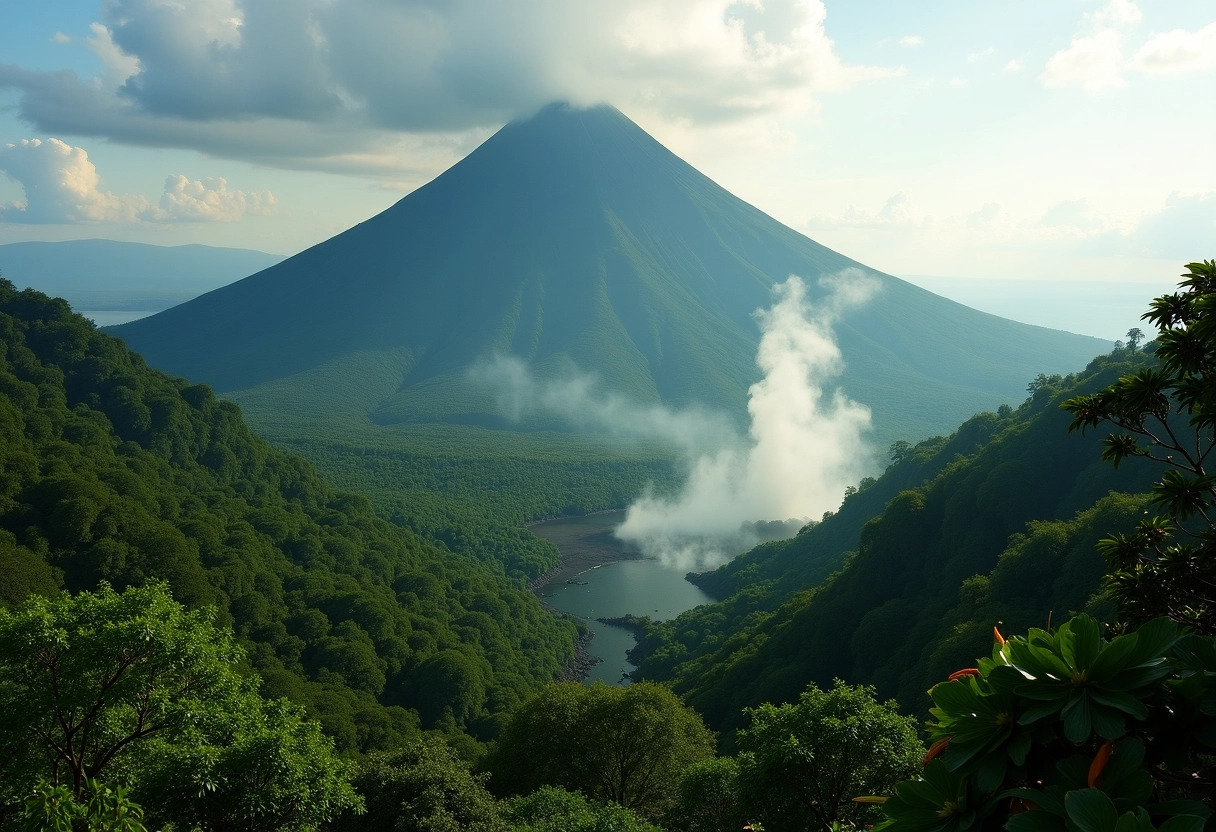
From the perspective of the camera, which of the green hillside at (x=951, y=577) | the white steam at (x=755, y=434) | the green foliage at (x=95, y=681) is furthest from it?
the white steam at (x=755, y=434)

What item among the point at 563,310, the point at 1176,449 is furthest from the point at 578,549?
the point at 563,310

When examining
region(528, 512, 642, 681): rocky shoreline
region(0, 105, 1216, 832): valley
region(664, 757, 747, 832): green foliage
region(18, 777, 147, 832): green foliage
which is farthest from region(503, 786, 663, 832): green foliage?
region(528, 512, 642, 681): rocky shoreline

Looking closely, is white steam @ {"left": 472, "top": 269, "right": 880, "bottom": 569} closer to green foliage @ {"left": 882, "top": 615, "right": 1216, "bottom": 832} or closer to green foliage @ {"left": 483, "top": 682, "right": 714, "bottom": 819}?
green foliage @ {"left": 483, "top": 682, "right": 714, "bottom": 819}

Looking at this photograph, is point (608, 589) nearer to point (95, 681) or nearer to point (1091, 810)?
point (95, 681)

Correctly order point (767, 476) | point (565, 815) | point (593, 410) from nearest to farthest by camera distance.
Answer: point (565, 815), point (767, 476), point (593, 410)

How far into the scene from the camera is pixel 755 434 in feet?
388

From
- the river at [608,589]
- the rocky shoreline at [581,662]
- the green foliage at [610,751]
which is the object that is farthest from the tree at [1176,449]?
the river at [608,589]

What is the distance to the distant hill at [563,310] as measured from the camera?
141000mm

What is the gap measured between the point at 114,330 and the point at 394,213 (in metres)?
66.7

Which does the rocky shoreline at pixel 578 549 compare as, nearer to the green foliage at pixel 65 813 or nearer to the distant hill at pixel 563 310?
the distant hill at pixel 563 310

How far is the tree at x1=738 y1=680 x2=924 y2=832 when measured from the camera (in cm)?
1349

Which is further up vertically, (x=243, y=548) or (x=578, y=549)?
(x=243, y=548)

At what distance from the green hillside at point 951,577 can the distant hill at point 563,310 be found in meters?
91.8

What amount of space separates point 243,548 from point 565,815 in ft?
99.0
